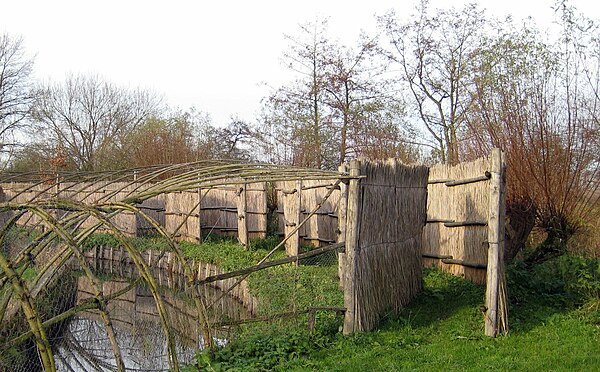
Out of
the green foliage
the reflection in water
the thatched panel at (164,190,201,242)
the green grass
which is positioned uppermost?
the thatched panel at (164,190,201,242)

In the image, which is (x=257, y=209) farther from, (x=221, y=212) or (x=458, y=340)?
(x=458, y=340)

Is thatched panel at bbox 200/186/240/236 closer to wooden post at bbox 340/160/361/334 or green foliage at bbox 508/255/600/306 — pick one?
green foliage at bbox 508/255/600/306

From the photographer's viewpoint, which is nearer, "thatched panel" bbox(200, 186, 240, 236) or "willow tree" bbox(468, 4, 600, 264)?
"willow tree" bbox(468, 4, 600, 264)

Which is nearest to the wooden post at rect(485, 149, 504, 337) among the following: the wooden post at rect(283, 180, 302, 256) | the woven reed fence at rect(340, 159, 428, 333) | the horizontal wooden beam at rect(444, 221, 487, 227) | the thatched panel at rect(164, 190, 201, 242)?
the woven reed fence at rect(340, 159, 428, 333)

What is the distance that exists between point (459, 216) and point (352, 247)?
304 cm

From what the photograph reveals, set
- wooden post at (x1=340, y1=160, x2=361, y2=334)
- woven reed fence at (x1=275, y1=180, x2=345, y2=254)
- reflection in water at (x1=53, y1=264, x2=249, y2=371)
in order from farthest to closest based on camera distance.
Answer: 1. woven reed fence at (x1=275, y1=180, x2=345, y2=254)
2. reflection in water at (x1=53, y1=264, x2=249, y2=371)
3. wooden post at (x1=340, y1=160, x2=361, y2=334)

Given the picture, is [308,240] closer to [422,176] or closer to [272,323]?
[422,176]

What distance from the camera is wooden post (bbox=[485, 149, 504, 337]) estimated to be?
731 centimetres

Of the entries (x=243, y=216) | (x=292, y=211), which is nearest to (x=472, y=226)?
(x=292, y=211)

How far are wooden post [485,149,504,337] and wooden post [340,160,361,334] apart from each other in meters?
1.52

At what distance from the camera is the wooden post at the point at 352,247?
7434 mm

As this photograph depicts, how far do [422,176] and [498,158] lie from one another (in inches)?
88.2

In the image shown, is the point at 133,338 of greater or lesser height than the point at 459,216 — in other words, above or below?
below

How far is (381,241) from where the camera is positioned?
8211mm
